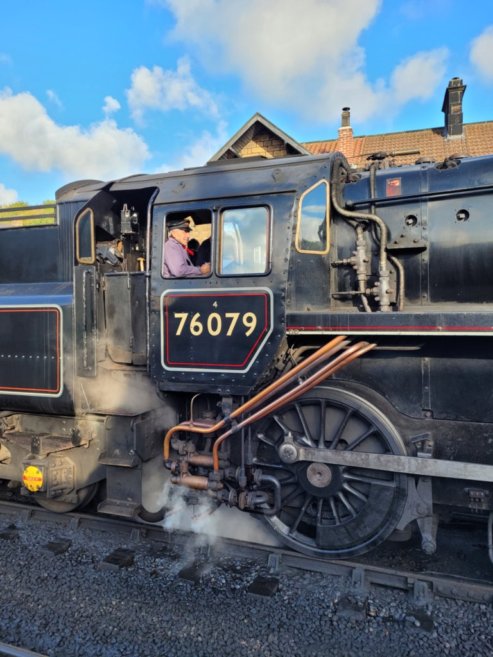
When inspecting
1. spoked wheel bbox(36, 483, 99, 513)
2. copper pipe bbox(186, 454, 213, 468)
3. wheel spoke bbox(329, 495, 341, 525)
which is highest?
copper pipe bbox(186, 454, 213, 468)

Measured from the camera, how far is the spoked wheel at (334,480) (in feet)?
12.6

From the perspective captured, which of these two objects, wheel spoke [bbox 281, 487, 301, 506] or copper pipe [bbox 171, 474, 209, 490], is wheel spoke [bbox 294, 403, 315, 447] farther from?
copper pipe [bbox 171, 474, 209, 490]

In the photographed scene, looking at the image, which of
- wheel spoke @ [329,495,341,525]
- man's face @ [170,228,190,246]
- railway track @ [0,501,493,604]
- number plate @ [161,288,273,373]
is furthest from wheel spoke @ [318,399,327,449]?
man's face @ [170,228,190,246]

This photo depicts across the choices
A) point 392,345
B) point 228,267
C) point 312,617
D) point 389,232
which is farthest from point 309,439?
point 389,232

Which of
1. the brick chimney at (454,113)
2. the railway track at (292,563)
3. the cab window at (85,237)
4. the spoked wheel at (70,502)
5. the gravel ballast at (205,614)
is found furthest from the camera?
the brick chimney at (454,113)

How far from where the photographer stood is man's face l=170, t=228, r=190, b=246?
4.24m

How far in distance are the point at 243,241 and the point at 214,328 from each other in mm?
777

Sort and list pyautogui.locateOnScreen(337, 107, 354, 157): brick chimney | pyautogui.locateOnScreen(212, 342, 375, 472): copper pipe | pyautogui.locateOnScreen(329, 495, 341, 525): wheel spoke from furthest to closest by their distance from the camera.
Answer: pyautogui.locateOnScreen(337, 107, 354, 157): brick chimney < pyautogui.locateOnScreen(329, 495, 341, 525): wheel spoke < pyautogui.locateOnScreen(212, 342, 375, 472): copper pipe

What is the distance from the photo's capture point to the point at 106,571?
409cm

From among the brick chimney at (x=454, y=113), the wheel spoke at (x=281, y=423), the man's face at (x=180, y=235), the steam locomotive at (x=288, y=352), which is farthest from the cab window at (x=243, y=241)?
the brick chimney at (x=454, y=113)

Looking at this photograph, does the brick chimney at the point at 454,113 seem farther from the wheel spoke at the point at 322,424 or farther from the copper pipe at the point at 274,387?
the copper pipe at the point at 274,387

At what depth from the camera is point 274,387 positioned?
12.2ft

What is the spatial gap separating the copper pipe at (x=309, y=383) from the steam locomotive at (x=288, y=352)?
16 millimetres

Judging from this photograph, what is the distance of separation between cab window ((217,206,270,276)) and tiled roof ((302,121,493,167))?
45.7 feet
